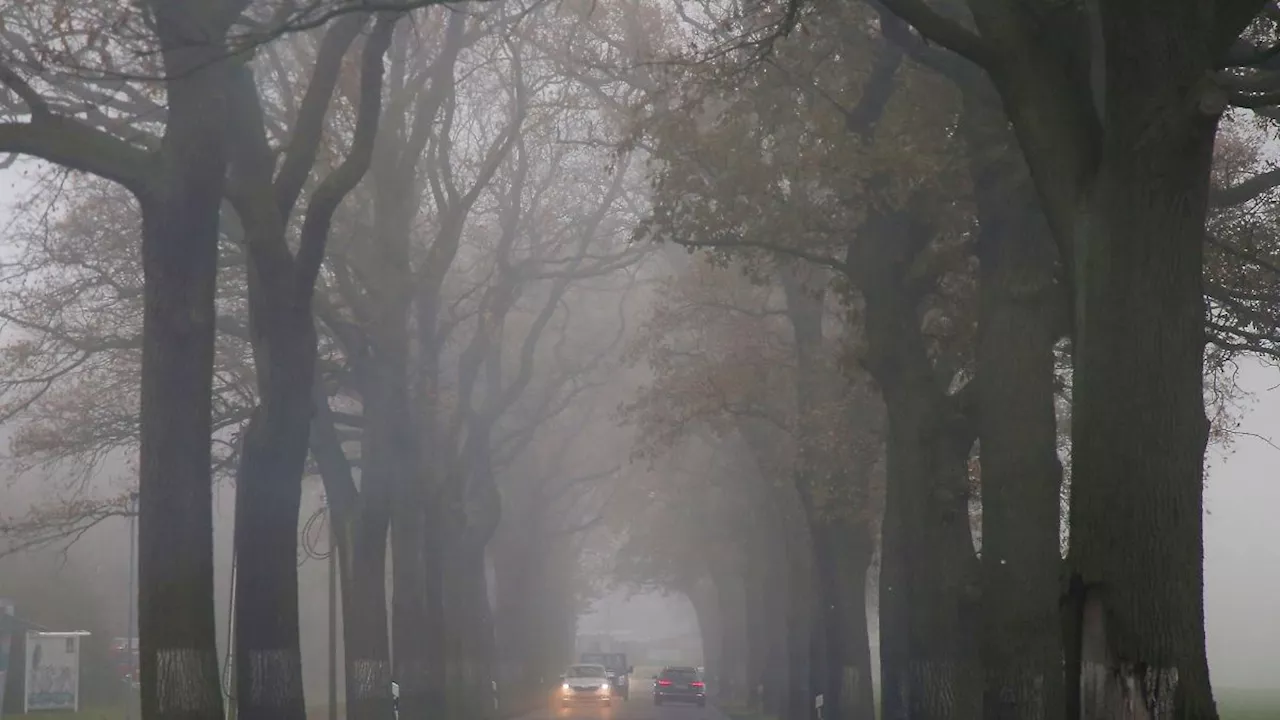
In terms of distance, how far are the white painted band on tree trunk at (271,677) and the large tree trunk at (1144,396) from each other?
10374 millimetres

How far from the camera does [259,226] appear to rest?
19797 mm

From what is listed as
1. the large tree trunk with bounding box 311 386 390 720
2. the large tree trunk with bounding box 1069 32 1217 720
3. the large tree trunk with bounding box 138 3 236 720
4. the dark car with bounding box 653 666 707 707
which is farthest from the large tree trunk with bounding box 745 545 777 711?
the large tree trunk with bounding box 1069 32 1217 720

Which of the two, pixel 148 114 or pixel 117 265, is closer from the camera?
pixel 148 114

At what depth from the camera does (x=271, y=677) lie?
61.8ft

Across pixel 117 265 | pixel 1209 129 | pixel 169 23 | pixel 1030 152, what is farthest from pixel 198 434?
pixel 117 265

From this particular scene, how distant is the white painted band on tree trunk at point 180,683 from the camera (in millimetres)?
15625

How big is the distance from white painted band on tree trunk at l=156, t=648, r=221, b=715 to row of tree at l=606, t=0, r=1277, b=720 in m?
7.67

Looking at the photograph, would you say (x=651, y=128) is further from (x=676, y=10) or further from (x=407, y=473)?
(x=407, y=473)

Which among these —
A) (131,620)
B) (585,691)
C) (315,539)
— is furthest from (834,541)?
(585,691)

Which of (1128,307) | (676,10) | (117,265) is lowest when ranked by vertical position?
(1128,307)

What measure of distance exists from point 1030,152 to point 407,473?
65.3 ft

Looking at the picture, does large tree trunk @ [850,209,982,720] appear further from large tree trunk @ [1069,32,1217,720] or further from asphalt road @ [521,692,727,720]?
asphalt road @ [521,692,727,720]

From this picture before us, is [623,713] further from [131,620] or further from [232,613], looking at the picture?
[232,613]

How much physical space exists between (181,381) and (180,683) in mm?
2861
